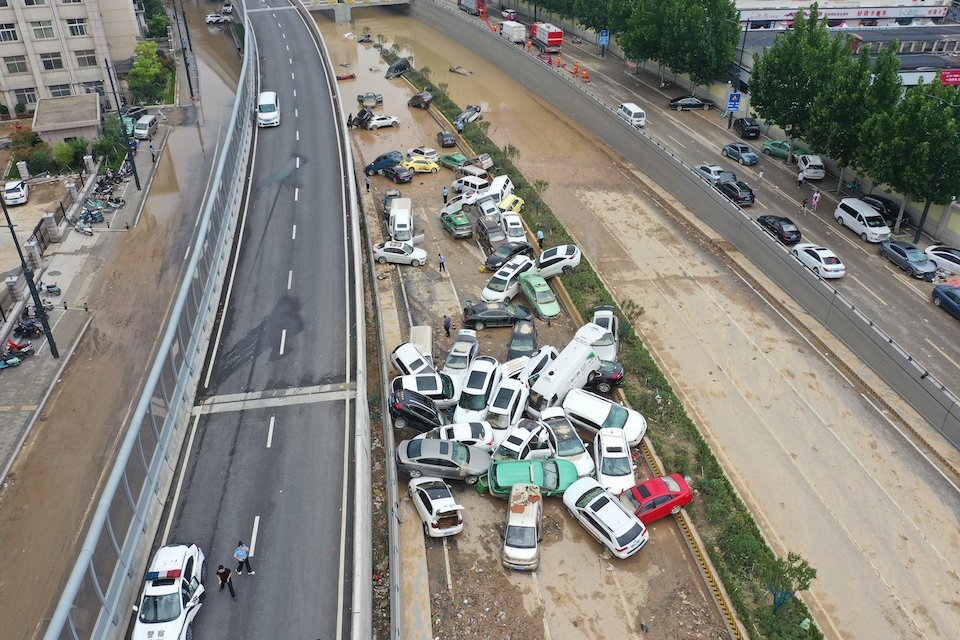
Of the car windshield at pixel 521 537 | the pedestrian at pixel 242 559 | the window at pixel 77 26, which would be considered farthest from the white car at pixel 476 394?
the window at pixel 77 26

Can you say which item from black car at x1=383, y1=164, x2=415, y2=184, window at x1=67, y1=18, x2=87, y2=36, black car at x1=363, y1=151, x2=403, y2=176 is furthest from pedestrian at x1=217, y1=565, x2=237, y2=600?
window at x1=67, y1=18, x2=87, y2=36

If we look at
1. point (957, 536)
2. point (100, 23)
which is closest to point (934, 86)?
point (957, 536)

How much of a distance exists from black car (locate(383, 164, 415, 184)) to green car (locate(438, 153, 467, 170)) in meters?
2.99

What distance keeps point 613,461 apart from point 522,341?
7702 millimetres

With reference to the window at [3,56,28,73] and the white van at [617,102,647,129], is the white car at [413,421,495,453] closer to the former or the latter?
the white van at [617,102,647,129]

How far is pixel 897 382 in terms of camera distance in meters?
28.6

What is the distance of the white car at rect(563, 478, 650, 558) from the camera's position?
21688mm

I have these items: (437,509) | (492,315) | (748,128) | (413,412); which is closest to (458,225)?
(492,315)

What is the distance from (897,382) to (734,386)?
20.4 ft

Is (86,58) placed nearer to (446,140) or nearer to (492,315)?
(446,140)

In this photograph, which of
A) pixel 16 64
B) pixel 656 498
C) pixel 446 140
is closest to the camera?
pixel 656 498

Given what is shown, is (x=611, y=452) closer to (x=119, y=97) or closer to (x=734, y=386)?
(x=734, y=386)

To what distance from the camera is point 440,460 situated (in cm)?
2381

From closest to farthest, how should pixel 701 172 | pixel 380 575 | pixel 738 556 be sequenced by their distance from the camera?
pixel 380 575, pixel 738 556, pixel 701 172
